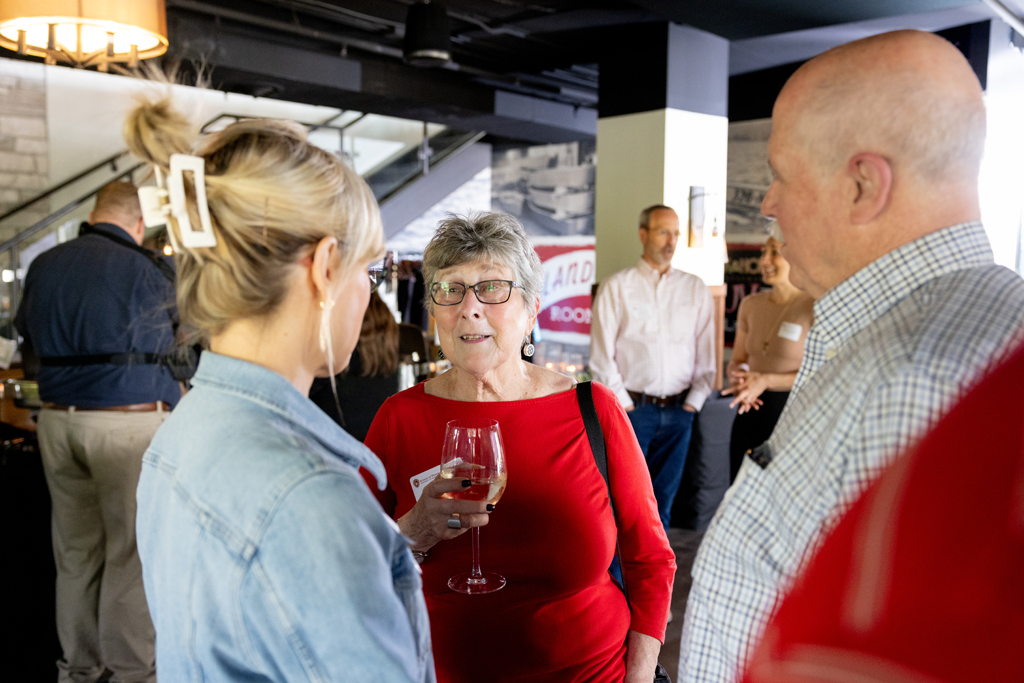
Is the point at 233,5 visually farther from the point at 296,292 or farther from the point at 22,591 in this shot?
the point at 296,292

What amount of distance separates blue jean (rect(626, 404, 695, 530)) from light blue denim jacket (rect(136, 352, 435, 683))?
11.0 ft

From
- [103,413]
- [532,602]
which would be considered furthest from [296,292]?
[103,413]

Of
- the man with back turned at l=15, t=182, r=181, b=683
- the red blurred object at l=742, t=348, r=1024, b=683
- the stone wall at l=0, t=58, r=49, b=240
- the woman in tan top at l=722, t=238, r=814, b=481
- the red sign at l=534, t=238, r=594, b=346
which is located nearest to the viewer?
the red blurred object at l=742, t=348, r=1024, b=683

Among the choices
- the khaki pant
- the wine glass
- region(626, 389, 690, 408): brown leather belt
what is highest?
the wine glass

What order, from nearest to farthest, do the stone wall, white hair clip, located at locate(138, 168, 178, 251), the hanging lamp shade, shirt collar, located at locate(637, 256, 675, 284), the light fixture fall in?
white hair clip, located at locate(138, 168, 178, 251) < the light fixture < shirt collar, located at locate(637, 256, 675, 284) < the hanging lamp shade < the stone wall

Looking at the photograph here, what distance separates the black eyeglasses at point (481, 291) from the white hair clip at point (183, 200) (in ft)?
2.82

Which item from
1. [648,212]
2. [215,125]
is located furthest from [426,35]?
[648,212]

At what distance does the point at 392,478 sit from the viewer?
5.43ft

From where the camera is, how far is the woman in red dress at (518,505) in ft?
4.74

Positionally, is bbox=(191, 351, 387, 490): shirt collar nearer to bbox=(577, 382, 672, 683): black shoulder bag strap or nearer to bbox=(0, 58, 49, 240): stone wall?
bbox=(577, 382, 672, 683): black shoulder bag strap

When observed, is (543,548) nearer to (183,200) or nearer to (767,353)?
(183,200)

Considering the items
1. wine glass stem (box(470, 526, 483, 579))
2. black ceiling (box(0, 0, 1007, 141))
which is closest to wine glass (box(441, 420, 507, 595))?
wine glass stem (box(470, 526, 483, 579))

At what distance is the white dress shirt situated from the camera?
4105 millimetres

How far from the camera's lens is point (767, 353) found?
3.84 meters
